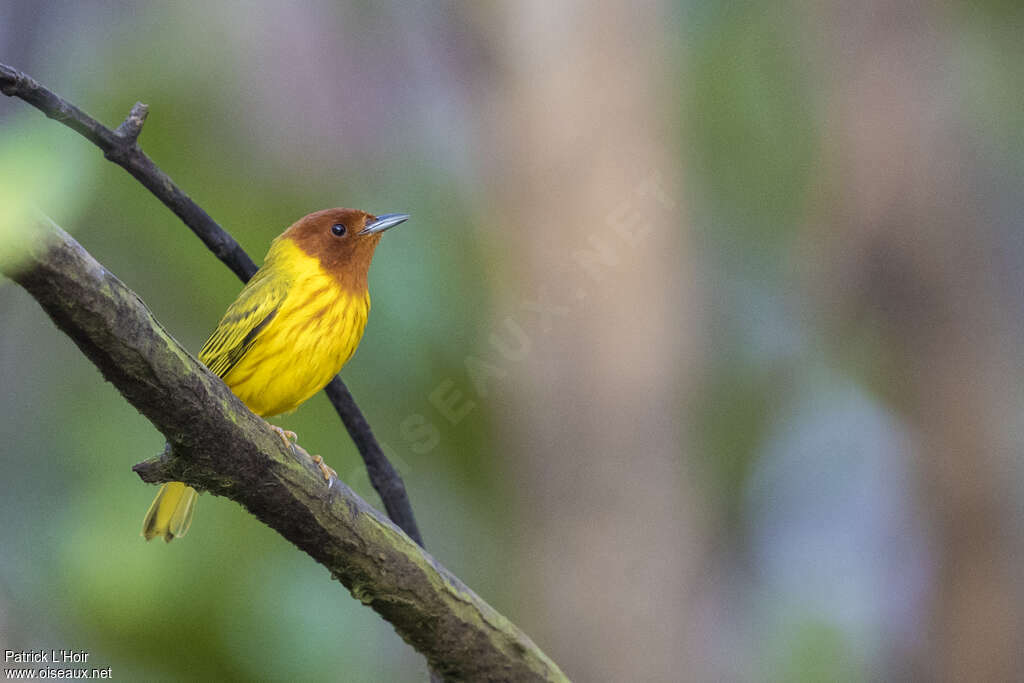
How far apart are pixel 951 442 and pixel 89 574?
189 inches

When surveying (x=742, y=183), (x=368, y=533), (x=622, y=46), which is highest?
(x=742, y=183)

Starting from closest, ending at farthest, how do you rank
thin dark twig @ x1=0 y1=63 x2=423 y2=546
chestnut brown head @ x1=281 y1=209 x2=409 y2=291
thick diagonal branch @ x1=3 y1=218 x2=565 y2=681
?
thick diagonal branch @ x1=3 y1=218 x2=565 y2=681 < thin dark twig @ x1=0 y1=63 x2=423 y2=546 < chestnut brown head @ x1=281 y1=209 x2=409 y2=291

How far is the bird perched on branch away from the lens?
3391 millimetres

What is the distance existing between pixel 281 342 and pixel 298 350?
0.26 ft

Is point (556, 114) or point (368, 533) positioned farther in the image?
point (556, 114)

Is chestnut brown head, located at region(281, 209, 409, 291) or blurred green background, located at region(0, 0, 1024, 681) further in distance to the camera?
blurred green background, located at region(0, 0, 1024, 681)

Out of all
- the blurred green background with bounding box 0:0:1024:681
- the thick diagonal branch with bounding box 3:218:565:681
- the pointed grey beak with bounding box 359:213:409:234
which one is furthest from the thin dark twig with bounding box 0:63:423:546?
the blurred green background with bounding box 0:0:1024:681

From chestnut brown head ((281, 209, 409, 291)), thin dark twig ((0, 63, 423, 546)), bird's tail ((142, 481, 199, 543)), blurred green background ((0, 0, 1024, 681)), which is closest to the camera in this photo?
thin dark twig ((0, 63, 423, 546))

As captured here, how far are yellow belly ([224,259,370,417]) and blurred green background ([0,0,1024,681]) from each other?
1.95 meters

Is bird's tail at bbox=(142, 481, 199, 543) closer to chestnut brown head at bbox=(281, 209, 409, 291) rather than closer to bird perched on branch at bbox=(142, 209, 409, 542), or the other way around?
bird perched on branch at bbox=(142, 209, 409, 542)

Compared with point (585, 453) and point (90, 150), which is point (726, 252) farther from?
point (90, 150)

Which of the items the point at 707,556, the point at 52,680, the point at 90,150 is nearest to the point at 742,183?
the point at 707,556

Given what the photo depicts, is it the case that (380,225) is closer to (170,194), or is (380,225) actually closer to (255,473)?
(170,194)

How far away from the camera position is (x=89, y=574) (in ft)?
17.2
